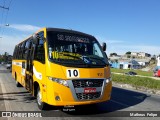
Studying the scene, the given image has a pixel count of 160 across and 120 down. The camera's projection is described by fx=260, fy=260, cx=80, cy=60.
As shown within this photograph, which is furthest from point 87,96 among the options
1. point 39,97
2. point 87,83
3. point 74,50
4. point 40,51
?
point 40,51

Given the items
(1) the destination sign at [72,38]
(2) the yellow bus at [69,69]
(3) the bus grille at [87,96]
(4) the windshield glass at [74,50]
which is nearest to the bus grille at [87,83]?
(2) the yellow bus at [69,69]

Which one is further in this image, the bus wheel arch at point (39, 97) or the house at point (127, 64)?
the house at point (127, 64)

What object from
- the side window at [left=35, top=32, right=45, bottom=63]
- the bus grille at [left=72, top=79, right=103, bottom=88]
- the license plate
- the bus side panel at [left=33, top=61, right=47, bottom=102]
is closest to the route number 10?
the bus grille at [left=72, top=79, right=103, bottom=88]

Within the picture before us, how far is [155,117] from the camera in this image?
863 cm

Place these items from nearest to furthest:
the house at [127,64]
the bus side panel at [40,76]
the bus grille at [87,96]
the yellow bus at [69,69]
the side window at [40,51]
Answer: the yellow bus at [69,69] → the bus grille at [87,96] → the bus side panel at [40,76] → the side window at [40,51] → the house at [127,64]

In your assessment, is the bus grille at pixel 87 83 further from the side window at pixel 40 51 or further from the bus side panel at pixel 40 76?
the side window at pixel 40 51

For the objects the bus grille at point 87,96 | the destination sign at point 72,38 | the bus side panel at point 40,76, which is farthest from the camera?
the destination sign at point 72,38

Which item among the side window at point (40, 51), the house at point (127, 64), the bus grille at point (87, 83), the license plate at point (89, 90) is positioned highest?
the side window at point (40, 51)

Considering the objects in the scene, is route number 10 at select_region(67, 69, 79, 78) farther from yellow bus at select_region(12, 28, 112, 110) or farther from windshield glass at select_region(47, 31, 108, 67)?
windshield glass at select_region(47, 31, 108, 67)

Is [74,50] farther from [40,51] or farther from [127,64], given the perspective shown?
[127,64]

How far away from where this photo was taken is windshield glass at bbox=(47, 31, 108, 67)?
8.45 m

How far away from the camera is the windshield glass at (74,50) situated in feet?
27.7

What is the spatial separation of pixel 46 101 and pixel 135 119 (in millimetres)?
2877

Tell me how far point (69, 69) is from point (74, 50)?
109cm
